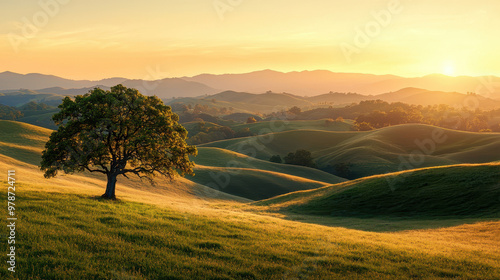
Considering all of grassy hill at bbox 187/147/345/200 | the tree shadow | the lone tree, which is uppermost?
the lone tree

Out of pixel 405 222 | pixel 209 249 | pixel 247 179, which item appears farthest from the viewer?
pixel 247 179

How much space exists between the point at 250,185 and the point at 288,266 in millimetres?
77016

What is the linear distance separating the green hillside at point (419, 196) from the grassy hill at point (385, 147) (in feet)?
265

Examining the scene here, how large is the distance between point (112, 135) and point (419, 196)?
3814 centimetres

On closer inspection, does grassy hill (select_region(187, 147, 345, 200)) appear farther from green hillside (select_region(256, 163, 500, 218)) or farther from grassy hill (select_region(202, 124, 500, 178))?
green hillside (select_region(256, 163, 500, 218))

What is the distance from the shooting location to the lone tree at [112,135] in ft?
92.4

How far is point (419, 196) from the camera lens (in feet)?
144

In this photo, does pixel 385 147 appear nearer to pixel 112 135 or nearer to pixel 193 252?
pixel 112 135

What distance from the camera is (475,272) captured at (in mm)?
15289

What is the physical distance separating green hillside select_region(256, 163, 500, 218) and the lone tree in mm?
26672

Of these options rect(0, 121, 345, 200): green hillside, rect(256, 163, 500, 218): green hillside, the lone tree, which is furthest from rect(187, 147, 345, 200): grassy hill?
the lone tree

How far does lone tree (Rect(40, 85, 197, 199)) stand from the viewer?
92.4ft

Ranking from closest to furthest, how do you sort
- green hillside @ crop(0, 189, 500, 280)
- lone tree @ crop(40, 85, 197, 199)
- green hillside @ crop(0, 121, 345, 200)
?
1. green hillside @ crop(0, 189, 500, 280)
2. lone tree @ crop(40, 85, 197, 199)
3. green hillside @ crop(0, 121, 345, 200)

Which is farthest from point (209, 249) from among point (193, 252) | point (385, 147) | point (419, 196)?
point (385, 147)
